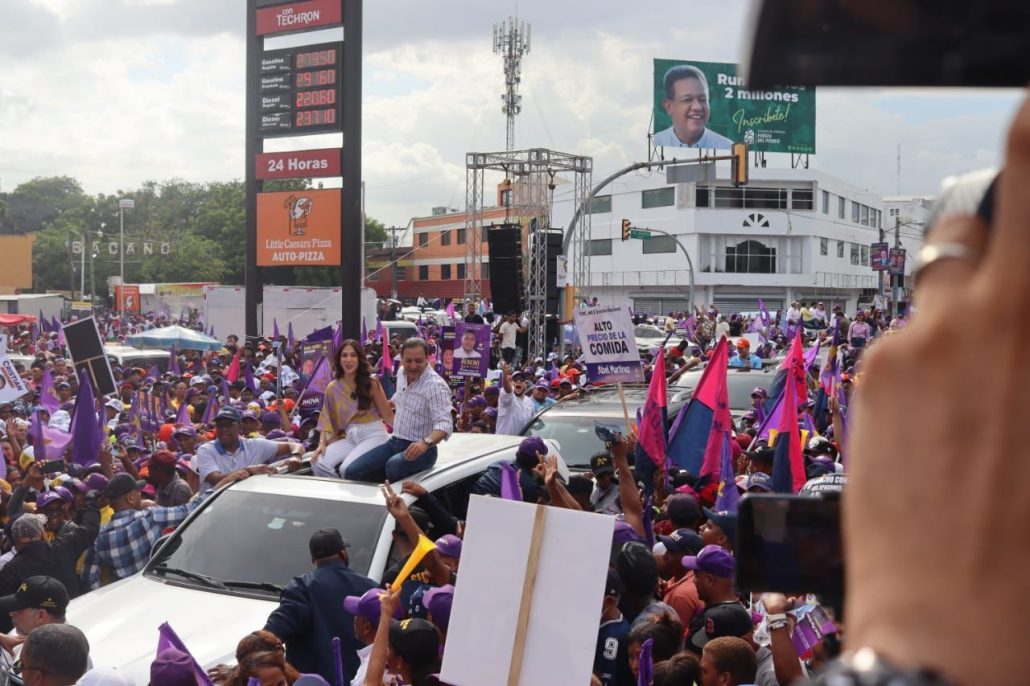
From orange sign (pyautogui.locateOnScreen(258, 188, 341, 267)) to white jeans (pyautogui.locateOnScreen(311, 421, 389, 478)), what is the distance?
16466mm

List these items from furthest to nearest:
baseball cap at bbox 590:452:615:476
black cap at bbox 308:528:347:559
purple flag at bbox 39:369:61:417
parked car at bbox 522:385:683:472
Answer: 1. purple flag at bbox 39:369:61:417
2. parked car at bbox 522:385:683:472
3. baseball cap at bbox 590:452:615:476
4. black cap at bbox 308:528:347:559

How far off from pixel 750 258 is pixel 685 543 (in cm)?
5829

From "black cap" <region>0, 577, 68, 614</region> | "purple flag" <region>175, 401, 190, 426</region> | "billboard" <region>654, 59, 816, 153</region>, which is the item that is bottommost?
"purple flag" <region>175, 401, 190, 426</region>

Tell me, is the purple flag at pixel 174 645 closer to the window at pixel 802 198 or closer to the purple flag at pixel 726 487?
the purple flag at pixel 726 487

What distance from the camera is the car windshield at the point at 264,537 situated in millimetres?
5789

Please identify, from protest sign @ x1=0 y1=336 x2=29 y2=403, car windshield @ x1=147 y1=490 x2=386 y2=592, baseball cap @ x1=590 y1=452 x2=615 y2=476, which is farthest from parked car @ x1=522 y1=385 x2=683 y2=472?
protest sign @ x1=0 y1=336 x2=29 y2=403

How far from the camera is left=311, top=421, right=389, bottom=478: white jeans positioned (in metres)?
6.79

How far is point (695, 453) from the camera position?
845 centimetres

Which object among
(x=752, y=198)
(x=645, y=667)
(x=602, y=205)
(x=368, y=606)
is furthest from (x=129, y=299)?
(x=645, y=667)

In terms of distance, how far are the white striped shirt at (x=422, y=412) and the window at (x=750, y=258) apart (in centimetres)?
5656

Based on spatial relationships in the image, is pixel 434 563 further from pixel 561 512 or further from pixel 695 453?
pixel 695 453

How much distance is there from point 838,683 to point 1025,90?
1.76 feet

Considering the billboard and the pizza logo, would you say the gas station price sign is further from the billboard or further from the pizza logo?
the billboard

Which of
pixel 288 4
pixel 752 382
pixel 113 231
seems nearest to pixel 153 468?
pixel 752 382
